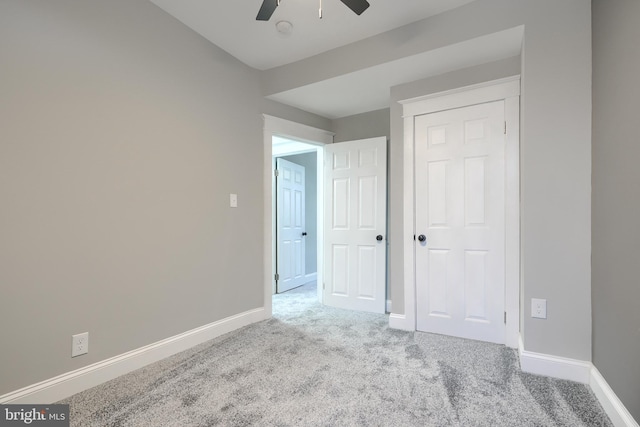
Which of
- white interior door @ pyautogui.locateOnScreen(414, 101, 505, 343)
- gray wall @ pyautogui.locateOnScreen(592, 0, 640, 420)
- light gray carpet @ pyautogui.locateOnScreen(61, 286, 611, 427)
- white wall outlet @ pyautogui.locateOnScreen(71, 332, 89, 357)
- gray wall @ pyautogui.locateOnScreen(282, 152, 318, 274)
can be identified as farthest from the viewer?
gray wall @ pyautogui.locateOnScreen(282, 152, 318, 274)

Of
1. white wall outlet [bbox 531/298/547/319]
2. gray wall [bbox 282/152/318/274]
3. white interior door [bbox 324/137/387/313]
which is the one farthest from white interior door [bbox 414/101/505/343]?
gray wall [bbox 282/152/318/274]

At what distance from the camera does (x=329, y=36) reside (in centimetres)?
263

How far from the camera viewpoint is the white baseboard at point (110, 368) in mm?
1686

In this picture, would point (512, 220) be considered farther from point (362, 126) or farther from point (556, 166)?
point (362, 126)

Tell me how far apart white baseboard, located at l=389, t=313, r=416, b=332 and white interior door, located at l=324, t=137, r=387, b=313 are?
0.43 metres

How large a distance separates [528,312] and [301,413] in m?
1.59

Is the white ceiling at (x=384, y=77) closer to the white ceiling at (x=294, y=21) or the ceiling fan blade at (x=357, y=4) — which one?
the white ceiling at (x=294, y=21)

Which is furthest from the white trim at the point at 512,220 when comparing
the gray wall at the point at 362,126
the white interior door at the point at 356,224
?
the gray wall at the point at 362,126

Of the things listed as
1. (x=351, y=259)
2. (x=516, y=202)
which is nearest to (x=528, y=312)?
(x=516, y=202)

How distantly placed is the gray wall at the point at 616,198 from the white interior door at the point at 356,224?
183cm

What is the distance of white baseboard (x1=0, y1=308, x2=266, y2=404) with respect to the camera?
1686 mm

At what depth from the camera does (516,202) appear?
2.45 metres

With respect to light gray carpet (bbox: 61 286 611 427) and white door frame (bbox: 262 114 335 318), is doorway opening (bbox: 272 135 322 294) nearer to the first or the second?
Answer: white door frame (bbox: 262 114 335 318)

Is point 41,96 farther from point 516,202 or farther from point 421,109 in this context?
point 516,202
